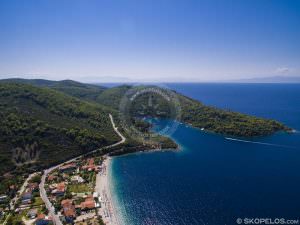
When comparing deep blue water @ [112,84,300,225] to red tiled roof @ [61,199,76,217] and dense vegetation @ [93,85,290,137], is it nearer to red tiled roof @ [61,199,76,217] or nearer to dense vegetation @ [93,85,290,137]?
red tiled roof @ [61,199,76,217]

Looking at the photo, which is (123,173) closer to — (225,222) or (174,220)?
(174,220)

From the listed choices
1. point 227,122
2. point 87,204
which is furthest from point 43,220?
point 227,122

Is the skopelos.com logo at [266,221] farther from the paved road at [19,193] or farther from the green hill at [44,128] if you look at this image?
the green hill at [44,128]

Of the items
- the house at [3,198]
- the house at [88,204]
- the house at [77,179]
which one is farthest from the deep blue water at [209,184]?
the house at [3,198]

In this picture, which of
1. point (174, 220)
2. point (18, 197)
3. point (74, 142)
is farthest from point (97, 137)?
point (174, 220)

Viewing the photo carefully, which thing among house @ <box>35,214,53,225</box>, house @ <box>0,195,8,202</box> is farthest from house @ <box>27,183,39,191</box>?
house @ <box>35,214,53,225</box>

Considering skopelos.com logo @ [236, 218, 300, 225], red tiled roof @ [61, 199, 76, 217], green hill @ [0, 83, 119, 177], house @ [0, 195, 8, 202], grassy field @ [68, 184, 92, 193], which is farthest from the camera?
green hill @ [0, 83, 119, 177]

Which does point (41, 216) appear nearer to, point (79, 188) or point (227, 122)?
point (79, 188)
